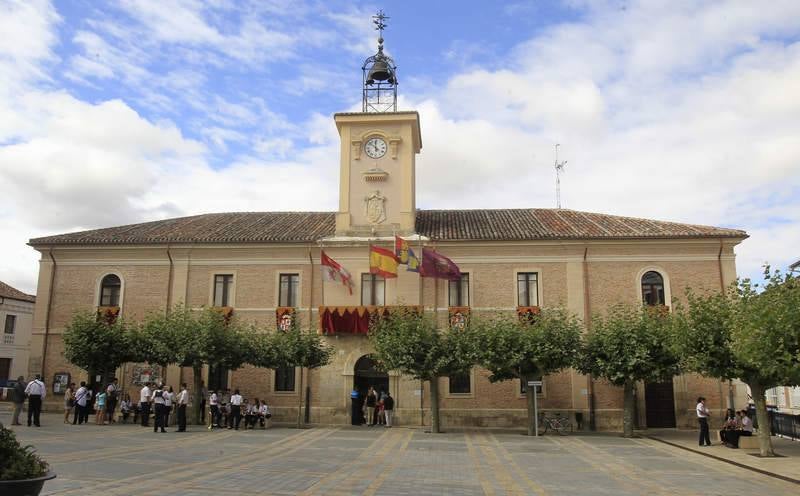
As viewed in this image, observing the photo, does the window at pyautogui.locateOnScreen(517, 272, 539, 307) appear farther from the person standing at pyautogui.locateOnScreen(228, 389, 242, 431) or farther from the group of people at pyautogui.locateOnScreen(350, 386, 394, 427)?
the person standing at pyautogui.locateOnScreen(228, 389, 242, 431)

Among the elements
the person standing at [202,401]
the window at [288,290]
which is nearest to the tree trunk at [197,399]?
the person standing at [202,401]

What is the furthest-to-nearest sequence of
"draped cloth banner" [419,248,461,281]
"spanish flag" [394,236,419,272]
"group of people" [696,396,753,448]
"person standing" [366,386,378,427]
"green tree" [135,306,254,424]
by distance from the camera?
"person standing" [366,386,378,427], "draped cloth banner" [419,248,461,281], "spanish flag" [394,236,419,272], "green tree" [135,306,254,424], "group of people" [696,396,753,448]

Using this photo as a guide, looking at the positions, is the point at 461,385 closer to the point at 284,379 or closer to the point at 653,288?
the point at 284,379

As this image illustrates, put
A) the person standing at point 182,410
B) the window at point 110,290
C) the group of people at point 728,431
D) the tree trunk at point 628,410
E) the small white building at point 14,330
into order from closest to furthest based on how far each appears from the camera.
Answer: the group of people at point 728,431 < the person standing at point 182,410 < the tree trunk at point 628,410 < the window at point 110,290 < the small white building at point 14,330

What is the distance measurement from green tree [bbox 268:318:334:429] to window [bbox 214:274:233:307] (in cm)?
449

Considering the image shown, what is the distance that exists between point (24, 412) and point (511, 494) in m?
24.9

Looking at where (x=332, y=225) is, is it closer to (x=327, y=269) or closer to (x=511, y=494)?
(x=327, y=269)

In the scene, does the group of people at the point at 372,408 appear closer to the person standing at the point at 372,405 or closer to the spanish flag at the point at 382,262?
the person standing at the point at 372,405

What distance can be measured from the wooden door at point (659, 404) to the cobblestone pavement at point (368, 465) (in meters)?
5.89

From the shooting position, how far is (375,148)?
32.9 m

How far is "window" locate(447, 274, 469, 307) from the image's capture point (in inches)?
1214

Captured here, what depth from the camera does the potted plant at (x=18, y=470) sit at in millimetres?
7898

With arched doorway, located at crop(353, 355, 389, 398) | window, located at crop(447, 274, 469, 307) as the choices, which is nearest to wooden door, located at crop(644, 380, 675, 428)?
window, located at crop(447, 274, 469, 307)

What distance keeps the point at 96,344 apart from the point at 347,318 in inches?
407
